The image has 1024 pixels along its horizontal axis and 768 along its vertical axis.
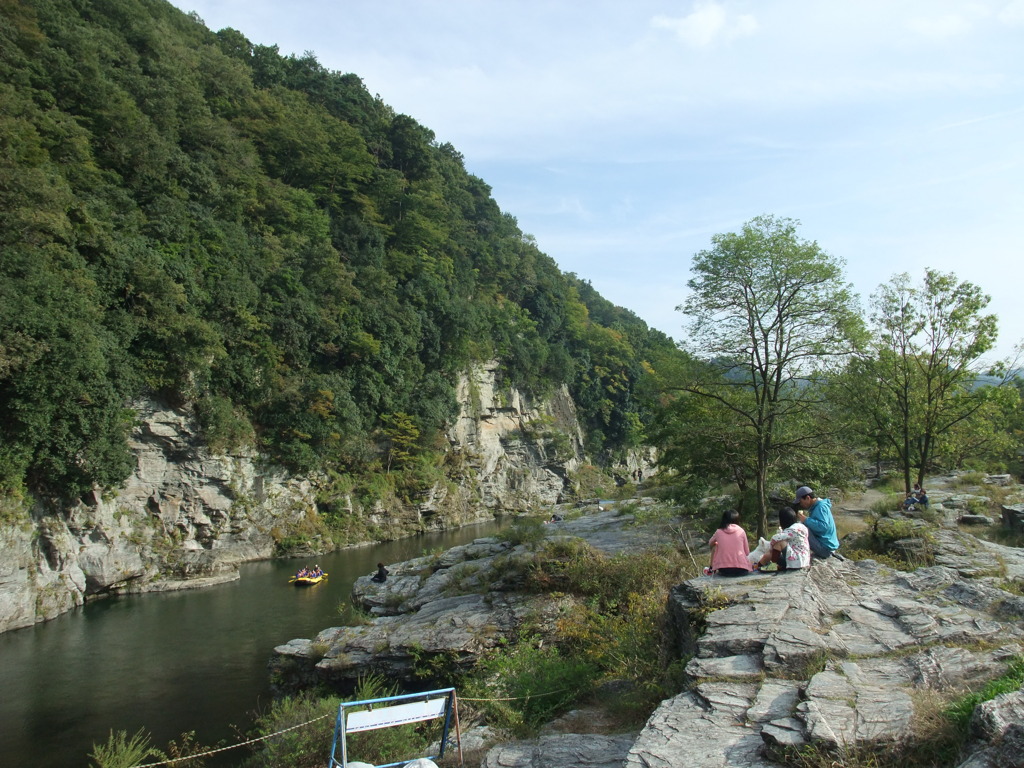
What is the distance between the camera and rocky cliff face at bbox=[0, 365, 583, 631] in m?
19.2

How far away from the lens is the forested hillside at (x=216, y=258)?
66.3ft

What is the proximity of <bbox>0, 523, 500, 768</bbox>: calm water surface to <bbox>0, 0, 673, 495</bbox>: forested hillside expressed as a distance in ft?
16.8

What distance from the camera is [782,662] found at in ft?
18.2

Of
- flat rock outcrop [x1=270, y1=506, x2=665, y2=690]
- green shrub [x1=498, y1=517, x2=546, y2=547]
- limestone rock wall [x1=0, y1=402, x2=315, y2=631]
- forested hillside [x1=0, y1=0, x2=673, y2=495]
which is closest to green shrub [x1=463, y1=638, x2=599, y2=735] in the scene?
flat rock outcrop [x1=270, y1=506, x2=665, y2=690]

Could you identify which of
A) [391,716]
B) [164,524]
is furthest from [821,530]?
[164,524]

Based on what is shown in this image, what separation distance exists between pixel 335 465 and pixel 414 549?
21.5 feet

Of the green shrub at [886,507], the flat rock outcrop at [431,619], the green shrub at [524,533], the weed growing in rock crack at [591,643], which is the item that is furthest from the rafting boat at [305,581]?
the green shrub at [886,507]

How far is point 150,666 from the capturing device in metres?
15.3

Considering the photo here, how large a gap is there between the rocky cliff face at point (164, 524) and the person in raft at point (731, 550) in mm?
19758

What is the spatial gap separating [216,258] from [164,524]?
12170mm

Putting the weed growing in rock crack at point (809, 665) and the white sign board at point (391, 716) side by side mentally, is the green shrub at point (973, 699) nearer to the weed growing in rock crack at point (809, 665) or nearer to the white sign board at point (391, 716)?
the weed growing in rock crack at point (809, 665)

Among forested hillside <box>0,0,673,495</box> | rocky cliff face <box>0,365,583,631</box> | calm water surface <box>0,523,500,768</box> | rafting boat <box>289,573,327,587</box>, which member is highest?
forested hillside <box>0,0,673,495</box>

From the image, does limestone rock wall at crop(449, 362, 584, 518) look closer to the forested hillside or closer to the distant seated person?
the forested hillside

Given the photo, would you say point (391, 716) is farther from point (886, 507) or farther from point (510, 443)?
point (510, 443)
